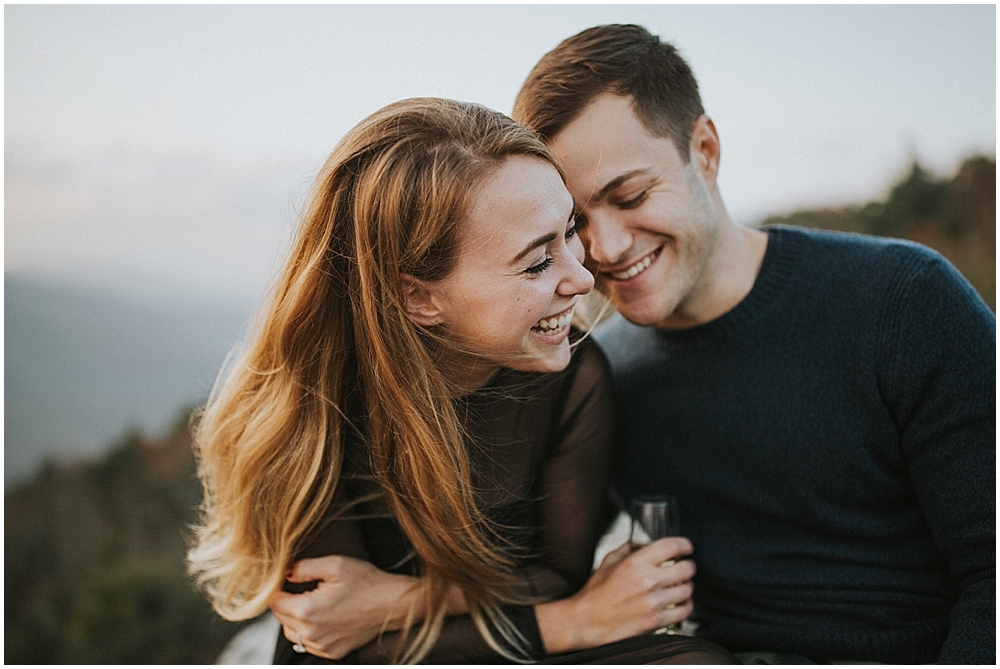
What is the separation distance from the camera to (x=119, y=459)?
331cm

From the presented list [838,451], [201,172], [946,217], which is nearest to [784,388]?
[838,451]

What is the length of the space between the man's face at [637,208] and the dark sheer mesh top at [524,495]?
0.21 metres

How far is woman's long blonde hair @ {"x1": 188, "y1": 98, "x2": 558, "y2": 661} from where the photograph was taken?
51.7 inches

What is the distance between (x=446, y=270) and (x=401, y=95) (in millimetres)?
392

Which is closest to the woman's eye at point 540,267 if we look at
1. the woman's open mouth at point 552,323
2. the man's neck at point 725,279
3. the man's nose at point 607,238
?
the woman's open mouth at point 552,323

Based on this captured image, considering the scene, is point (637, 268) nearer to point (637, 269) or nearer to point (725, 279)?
point (637, 269)

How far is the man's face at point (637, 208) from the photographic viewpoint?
4.85ft

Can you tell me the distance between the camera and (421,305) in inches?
56.3

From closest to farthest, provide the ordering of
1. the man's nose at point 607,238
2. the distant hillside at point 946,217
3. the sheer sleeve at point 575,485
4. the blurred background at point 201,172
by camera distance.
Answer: the man's nose at point 607,238, the sheer sleeve at point 575,485, the blurred background at point 201,172, the distant hillside at point 946,217

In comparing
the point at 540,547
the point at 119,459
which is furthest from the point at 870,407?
the point at 119,459

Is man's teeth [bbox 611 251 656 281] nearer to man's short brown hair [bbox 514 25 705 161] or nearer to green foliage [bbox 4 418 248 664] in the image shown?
man's short brown hair [bbox 514 25 705 161]

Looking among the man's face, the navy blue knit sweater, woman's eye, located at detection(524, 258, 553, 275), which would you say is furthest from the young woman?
the navy blue knit sweater

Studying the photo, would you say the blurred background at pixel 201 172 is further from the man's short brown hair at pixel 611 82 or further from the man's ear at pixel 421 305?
the man's ear at pixel 421 305

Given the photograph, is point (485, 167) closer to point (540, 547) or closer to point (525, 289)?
point (525, 289)
